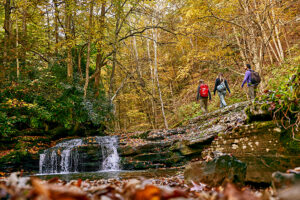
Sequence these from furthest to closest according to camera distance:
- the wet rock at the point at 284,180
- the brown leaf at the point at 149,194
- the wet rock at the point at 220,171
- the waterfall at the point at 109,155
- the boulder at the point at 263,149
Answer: the waterfall at the point at 109,155, the boulder at the point at 263,149, the wet rock at the point at 220,171, the wet rock at the point at 284,180, the brown leaf at the point at 149,194

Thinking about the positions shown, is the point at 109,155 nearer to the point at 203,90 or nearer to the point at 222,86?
the point at 203,90

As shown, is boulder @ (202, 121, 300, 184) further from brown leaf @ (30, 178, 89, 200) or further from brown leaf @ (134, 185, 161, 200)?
brown leaf @ (30, 178, 89, 200)

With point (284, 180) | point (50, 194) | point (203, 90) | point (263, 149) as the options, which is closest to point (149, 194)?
point (50, 194)

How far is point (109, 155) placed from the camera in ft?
29.6

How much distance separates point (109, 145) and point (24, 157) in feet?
13.4

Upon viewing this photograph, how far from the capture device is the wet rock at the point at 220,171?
2.65 metres

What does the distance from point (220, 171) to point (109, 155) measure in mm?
7224

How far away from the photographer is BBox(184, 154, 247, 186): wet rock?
8.70 feet

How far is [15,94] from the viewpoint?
9289 mm

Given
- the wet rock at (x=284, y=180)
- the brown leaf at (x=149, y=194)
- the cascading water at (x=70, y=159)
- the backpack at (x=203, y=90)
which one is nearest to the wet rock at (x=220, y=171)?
the wet rock at (x=284, y=180)

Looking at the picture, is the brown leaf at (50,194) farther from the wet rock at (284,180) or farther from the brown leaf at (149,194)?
the wet rock at (284,180)

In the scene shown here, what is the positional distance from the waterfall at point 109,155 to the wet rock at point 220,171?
6221 mm

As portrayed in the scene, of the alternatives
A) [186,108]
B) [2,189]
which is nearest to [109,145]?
[186,108]

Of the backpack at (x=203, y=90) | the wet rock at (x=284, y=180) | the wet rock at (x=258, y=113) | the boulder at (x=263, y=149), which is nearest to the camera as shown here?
the wet rock at (x=284, y=180)
